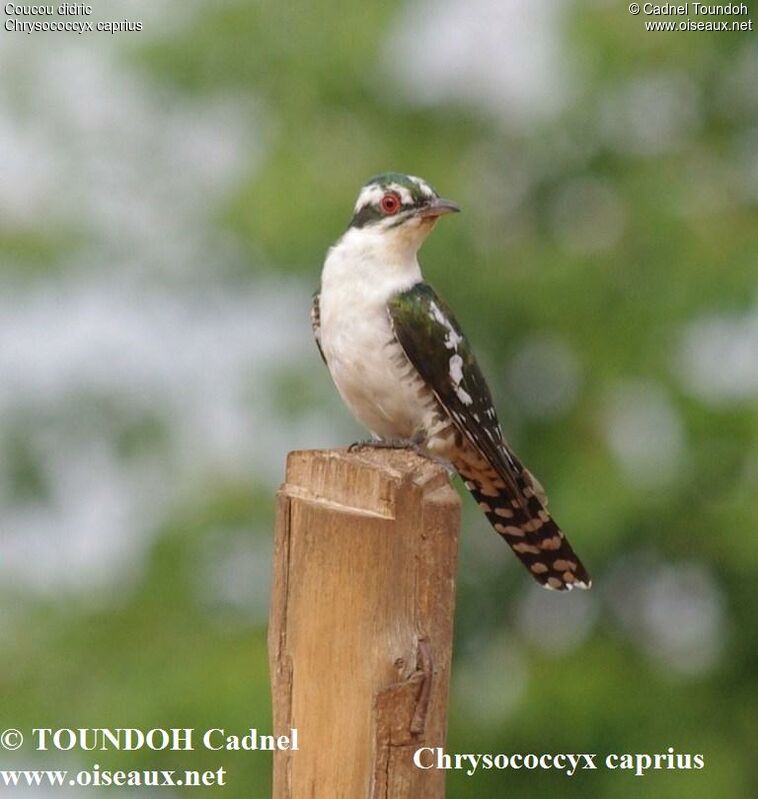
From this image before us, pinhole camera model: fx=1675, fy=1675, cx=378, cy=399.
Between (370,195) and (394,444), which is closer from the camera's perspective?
(394,444)

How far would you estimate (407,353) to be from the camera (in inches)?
193

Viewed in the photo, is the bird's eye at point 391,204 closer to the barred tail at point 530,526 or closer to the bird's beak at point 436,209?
the bird's beak at point 436,209

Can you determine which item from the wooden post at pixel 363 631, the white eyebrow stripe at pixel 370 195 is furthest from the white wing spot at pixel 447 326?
the wooden post at pixel 363 631

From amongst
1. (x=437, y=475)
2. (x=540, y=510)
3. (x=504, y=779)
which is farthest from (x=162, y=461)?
(x=437, y=475)

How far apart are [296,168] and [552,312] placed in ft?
5.15

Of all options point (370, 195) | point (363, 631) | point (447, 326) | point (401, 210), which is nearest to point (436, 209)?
point (401, 210)

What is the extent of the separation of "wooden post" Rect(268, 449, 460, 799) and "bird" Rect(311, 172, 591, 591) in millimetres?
1137

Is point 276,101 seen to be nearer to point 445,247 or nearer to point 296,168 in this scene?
point 296,168

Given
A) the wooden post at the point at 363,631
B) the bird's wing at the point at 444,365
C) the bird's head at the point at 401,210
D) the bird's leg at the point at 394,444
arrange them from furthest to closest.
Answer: the bird's head at the point at 401,210 < the bird's wing at the point at 444,365 < the bird's leg at the point at 394,444 < the wooden post at the point at 363,631

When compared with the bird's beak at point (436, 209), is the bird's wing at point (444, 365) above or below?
below

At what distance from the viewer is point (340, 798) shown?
11.5 feet

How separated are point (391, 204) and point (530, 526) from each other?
1.09 m

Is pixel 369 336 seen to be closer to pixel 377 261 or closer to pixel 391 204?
pixel 377 261

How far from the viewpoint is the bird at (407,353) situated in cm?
492
